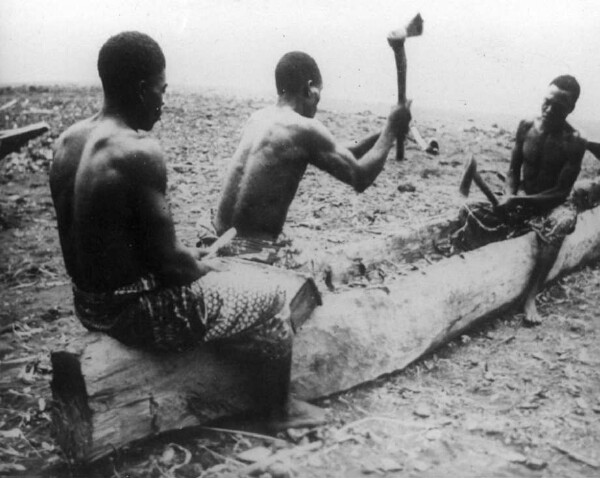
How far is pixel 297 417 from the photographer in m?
2.62

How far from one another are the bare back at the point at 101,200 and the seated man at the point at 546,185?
272 centimetres

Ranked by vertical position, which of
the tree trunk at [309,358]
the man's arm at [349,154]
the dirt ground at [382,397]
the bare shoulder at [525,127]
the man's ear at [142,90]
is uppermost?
the man's ear at [142,90]

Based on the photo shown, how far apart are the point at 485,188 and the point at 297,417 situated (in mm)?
2171

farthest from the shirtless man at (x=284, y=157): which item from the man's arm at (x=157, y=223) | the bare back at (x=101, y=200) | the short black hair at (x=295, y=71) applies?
the bare back at (x=101, y=200)

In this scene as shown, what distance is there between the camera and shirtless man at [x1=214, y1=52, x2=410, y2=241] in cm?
303

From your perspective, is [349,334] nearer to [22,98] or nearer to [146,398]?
[146,398]

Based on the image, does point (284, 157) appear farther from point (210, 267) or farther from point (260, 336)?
point (260, 336)

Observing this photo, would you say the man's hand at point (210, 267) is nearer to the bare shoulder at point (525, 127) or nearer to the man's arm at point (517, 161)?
the man's arm at point (517, 161)

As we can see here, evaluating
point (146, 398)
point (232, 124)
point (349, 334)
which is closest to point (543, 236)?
point (349, 334)

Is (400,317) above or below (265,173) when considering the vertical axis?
below

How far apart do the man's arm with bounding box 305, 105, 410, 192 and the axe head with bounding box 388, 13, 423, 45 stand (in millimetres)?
343

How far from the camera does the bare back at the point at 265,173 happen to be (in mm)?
3023

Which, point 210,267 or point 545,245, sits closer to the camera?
point 210,267

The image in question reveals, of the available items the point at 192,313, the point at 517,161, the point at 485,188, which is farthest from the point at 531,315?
the point at 192,313
